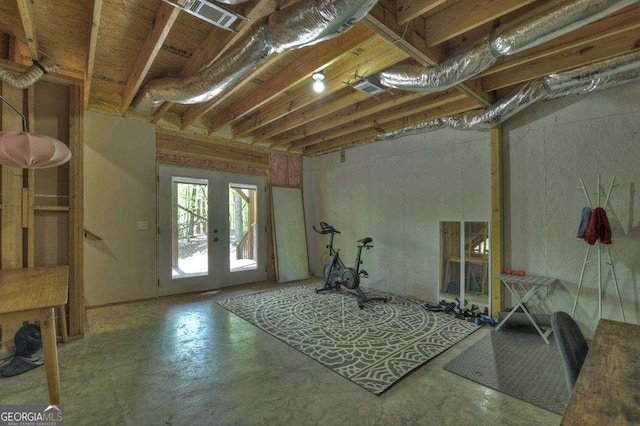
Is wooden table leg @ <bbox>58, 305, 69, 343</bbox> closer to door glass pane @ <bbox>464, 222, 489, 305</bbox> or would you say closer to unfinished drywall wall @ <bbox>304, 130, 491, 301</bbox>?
unfinished drywall wall @ <bbox>304, 130, 491, 301</bbox>

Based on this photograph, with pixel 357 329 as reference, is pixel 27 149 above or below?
above

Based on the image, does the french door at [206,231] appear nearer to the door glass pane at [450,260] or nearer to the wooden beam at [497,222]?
the door glass pane at [450,260]

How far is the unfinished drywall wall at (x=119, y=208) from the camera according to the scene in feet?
13.2

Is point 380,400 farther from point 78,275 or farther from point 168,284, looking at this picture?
point 168,284

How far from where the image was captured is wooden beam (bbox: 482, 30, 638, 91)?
7.93 feet

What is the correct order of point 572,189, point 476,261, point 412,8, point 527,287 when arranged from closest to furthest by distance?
1. point 412,8
2. point 572,189
3. point 527,287
4. point 476,261

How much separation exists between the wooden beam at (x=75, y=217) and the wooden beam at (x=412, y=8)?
3261 mm

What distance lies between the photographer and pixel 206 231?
16.4 feet

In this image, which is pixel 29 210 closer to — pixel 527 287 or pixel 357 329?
pixel 357 329

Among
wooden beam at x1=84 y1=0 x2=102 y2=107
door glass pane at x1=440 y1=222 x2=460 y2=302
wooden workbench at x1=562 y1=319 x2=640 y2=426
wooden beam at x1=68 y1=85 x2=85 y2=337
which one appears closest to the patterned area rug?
door glass pane at x1=440 y1=222 x2=460 y2=302

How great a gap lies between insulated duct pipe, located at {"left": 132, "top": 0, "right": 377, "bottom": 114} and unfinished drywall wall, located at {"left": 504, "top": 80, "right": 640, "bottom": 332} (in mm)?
2877

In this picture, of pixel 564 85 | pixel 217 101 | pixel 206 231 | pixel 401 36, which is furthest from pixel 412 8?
pixel 206 231

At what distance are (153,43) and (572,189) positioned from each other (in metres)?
4.41

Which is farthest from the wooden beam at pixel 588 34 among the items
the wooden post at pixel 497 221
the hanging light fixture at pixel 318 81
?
the hanging light fixture at pixel 318 81
